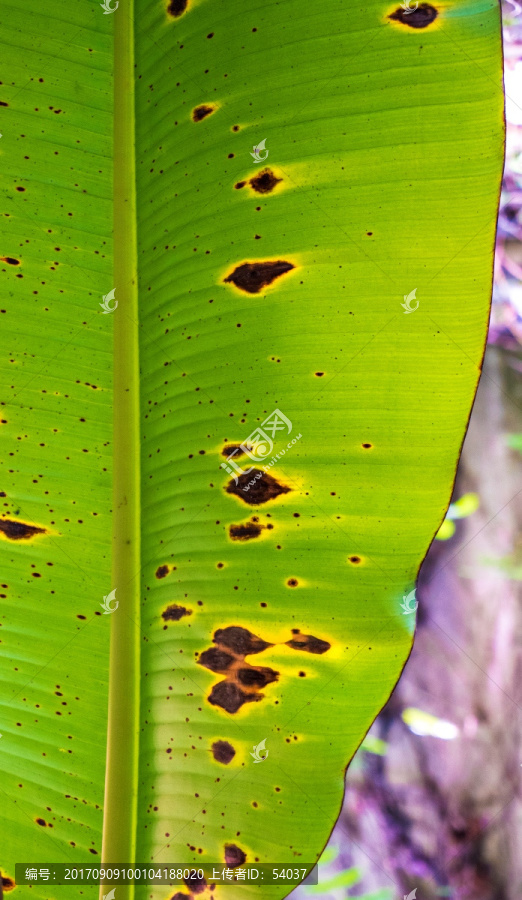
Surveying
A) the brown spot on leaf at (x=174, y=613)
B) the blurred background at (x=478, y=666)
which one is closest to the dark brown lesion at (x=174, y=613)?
the brown spot on leaf at (x=174, y=613)

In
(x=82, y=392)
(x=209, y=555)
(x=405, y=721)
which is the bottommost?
(x=405, y=721)

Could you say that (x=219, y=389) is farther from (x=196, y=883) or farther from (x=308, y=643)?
(x=196, y=883)

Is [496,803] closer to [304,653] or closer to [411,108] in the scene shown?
[304,653]

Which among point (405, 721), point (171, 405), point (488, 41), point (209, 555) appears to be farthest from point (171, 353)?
point (405, 721)

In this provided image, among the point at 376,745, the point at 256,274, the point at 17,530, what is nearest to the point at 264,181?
the point at 256,274

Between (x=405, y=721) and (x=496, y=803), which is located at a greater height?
(x=405, y=721)

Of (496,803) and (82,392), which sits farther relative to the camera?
(496,803)

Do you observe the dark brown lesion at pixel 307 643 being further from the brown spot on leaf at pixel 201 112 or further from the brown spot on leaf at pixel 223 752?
the brown spot on leaf at pixel 201 112

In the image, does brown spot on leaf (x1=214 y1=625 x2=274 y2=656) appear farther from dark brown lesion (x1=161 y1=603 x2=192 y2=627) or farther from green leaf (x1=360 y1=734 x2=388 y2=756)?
green leaf (x1=360 y1=734 x2=388 y2=756)
